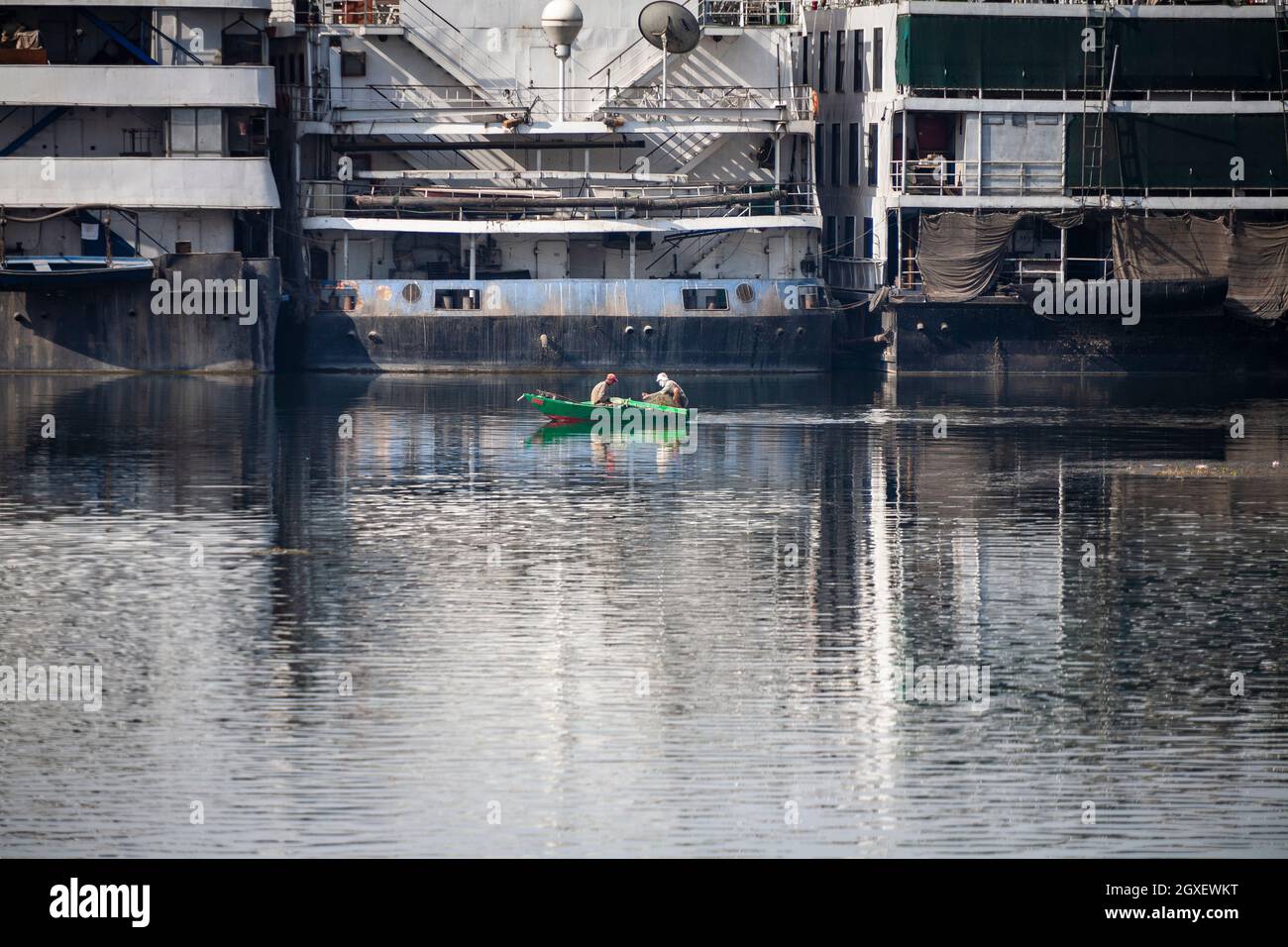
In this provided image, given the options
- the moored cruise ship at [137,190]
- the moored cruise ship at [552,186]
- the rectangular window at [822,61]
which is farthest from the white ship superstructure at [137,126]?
the rectangular window at [822,61]

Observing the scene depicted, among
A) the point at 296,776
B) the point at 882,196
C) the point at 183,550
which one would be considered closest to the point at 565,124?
the point at 882,196

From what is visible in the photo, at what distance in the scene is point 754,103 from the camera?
67.1 m

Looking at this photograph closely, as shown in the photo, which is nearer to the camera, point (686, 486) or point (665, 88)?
point (686, 486)

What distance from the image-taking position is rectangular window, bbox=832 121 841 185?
71.4 m

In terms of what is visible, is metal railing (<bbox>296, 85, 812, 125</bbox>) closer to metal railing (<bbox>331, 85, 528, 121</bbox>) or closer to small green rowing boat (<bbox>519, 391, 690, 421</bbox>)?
metal railing (<bbox>331, 85, 528, 121</bbox>)

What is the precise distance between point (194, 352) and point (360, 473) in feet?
70.8

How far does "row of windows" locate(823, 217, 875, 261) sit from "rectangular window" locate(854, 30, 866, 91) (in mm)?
4324

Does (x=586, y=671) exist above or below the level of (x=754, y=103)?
below

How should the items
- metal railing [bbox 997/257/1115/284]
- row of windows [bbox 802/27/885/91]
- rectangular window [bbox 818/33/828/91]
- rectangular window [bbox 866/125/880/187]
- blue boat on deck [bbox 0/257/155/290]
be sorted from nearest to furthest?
blue boat on deck [bbox 0/257/155/290] < metal railing [bbox 997/257/1115/284] < row of windows [bbox 802/27/885/91] < rectangular window [bbox 866/125/880/187] < rectangular window [bbox 818/33/828/91]

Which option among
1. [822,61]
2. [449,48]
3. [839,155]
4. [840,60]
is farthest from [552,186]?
[822,61]

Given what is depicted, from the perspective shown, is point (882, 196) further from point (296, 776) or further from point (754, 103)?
point (296, 776)

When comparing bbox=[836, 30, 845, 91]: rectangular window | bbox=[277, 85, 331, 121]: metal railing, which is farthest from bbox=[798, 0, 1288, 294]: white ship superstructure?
bbox=[277, 85, 331, 121]: metal railing

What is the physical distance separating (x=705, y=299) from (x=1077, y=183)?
480 inches

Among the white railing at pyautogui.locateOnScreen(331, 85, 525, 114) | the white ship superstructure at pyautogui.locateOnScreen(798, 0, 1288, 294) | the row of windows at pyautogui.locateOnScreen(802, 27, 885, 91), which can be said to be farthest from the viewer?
the row of windows at pyautogui.locateOnScreen(802, 27, 885, 91)
